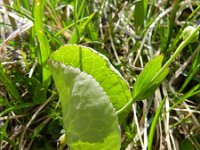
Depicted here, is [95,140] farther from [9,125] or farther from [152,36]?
[152,36]

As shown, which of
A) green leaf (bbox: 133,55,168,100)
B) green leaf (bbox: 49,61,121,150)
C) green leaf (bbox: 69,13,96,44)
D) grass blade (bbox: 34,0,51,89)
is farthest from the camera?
green leaf (bbox: 69,13,96,44)

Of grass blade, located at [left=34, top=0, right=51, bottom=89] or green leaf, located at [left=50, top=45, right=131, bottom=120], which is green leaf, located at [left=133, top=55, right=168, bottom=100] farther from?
grass blade, located at [left=34, top=0, right=51, bottom=89]

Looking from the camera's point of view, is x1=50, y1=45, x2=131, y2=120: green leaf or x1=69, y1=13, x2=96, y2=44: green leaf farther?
x1=69, y1=13, x2=96, y2=44: green leaf

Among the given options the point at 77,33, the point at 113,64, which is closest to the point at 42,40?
the point at 77,33

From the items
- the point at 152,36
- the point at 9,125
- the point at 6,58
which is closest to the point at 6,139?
the point at 9,125

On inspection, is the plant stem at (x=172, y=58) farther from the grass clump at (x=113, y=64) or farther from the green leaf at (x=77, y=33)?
the green leaf at (x=77, y=33)

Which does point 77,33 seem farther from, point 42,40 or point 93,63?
point 93,63

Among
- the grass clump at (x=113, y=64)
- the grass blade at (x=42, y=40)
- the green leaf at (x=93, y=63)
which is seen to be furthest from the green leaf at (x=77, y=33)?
the green leaf at (x=93, y=63)

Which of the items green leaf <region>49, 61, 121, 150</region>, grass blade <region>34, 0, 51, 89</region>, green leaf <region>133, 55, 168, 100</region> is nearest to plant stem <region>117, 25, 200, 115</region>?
green leaf <region>133, 55, 168, 100</region>
